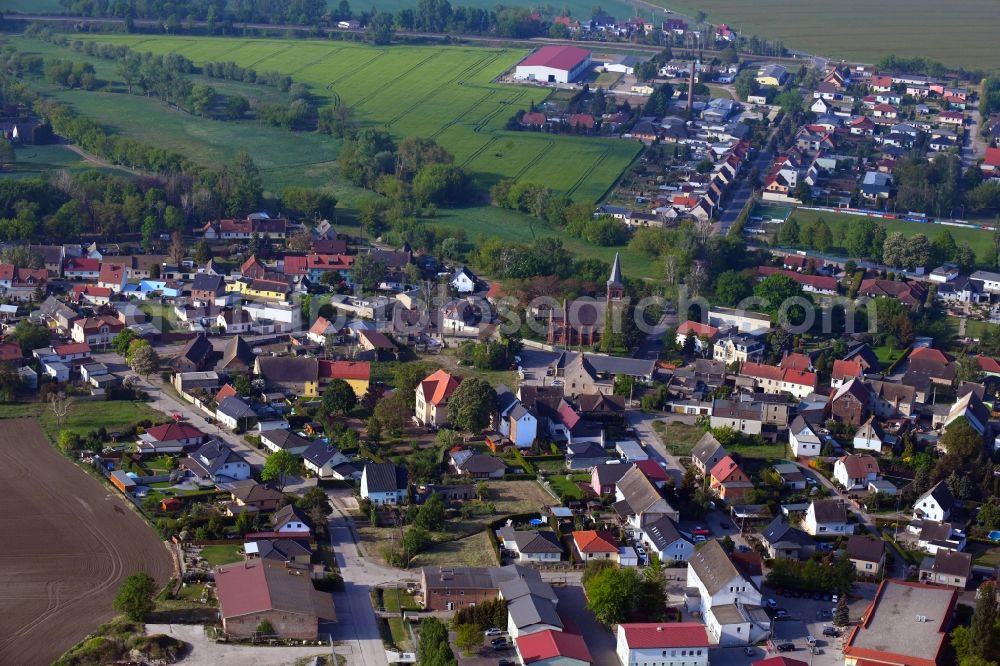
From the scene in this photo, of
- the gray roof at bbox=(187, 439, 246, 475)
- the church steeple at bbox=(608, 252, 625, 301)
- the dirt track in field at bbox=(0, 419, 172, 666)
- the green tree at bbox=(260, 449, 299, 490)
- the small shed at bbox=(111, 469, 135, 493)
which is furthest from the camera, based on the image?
the church steeple at bbox=(608, 252, 625, 301)

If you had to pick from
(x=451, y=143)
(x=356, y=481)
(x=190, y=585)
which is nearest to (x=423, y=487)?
(x=356, y=481)

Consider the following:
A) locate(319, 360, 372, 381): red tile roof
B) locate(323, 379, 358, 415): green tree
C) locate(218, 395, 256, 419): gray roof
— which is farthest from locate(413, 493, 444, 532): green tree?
locate(319, 360, 372, 381): red tile roof

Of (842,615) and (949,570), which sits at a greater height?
(949,570)

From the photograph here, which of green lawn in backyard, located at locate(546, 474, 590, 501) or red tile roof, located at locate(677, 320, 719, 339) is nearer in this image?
green lawn in backyard, located at locate(546, 474, 590, 501)

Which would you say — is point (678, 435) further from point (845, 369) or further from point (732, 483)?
point (845, 369)

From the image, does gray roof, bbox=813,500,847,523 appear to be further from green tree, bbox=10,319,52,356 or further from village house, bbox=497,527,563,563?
green tree, bbox=10,319,52,356

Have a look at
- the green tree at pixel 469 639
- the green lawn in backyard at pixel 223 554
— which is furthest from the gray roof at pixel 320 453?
the green tree at pixel 469 639

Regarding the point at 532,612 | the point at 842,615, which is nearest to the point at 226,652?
the point at 532,612
